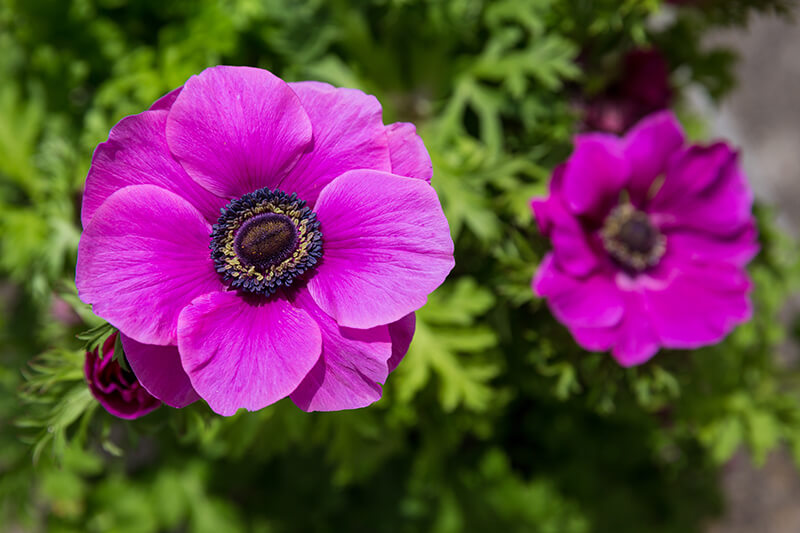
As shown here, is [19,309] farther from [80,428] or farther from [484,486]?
[484,486]

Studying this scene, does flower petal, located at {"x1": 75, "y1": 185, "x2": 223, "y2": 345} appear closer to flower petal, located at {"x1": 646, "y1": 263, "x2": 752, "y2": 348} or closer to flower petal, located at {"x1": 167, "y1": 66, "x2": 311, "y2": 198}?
flower petal, located at {"x1": 167, "y1": 66, "x2": 311, "y2": 198}

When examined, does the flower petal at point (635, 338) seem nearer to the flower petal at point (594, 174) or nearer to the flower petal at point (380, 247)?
the flower petal at point (594, 174)

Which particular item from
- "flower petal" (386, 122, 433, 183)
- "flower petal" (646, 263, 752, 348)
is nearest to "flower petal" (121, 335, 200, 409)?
"flower petal" (386, 122, 433, 183)

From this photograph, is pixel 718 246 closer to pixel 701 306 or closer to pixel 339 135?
pixel 701 306

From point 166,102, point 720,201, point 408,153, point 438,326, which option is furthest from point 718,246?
point 166,102

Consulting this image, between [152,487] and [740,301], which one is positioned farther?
[152,487]

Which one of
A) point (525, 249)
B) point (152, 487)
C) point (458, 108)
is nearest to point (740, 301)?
point (525, 249)
